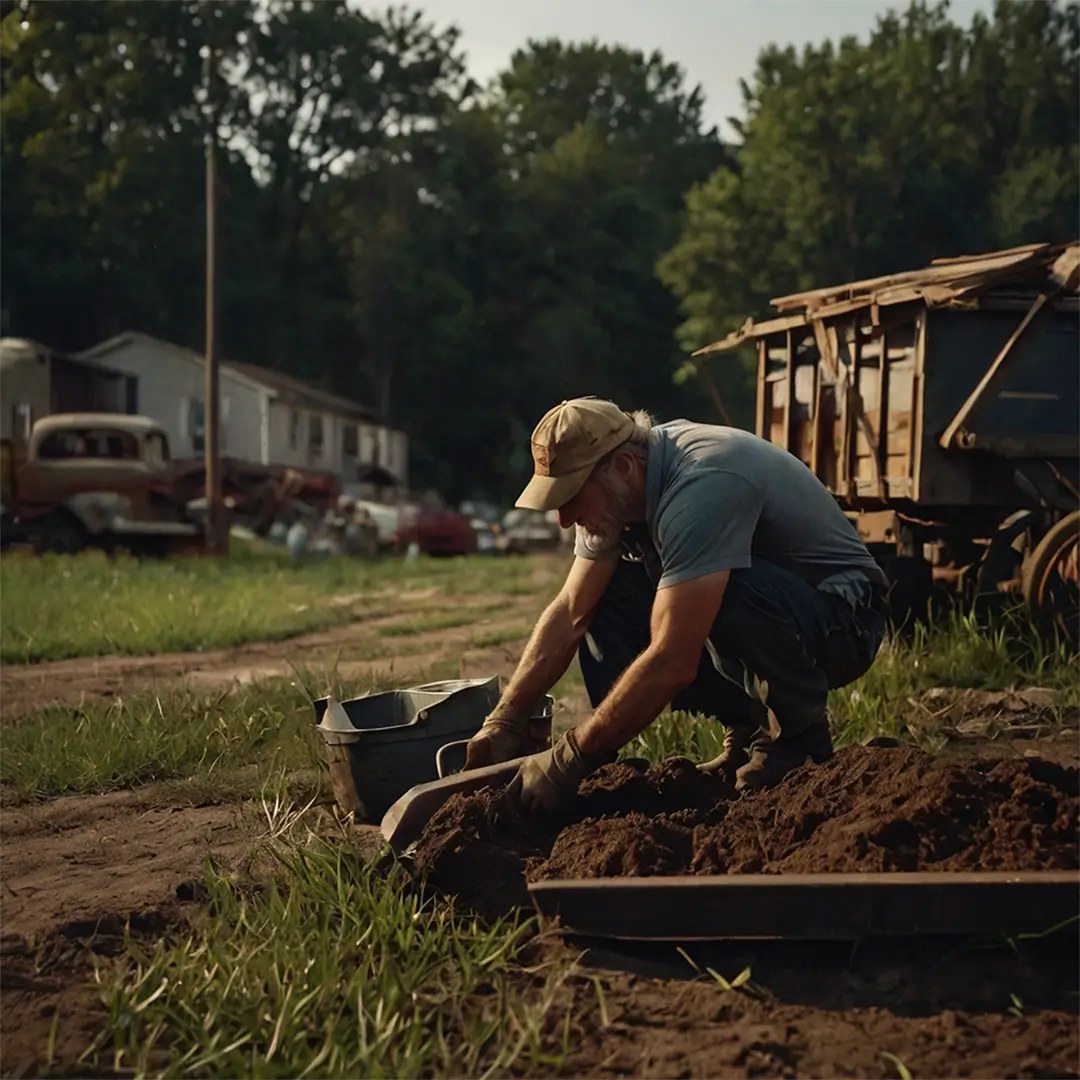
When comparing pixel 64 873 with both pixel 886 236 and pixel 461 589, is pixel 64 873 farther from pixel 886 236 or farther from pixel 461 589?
pixel 886 236

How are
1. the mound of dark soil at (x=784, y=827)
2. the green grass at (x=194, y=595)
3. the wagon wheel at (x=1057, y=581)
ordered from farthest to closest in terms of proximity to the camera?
the green grass at (x=194, y=595) → the wagon wheel at (x=1057, y=581) → the mound of dark soil at (x=784, y=827)

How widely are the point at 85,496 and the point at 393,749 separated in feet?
62.5

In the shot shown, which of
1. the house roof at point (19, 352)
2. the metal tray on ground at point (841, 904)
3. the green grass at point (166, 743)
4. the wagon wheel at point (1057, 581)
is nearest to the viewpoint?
the metal tray on ground at point (841, 904)

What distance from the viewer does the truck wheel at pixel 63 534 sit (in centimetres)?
2255

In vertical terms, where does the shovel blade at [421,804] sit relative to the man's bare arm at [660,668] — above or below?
below

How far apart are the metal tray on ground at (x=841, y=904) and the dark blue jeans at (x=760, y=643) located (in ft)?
3.90

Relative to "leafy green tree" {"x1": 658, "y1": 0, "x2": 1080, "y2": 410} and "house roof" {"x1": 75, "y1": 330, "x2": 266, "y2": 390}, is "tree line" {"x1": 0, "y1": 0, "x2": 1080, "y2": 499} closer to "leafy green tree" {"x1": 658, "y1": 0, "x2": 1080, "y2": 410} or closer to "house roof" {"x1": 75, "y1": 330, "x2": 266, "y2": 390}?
"leafy green tree" {"x1": 658, "y1": 0, "x2": 1080, "y2": 410}

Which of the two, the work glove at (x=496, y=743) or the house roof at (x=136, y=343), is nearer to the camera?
the work glove at (x=496, y=743)

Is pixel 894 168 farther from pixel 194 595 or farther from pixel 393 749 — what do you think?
pixel 393 749

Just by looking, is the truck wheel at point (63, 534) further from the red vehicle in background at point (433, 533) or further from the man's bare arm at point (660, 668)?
the man's bare arm at point (660, 668)

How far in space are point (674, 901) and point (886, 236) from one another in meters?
40.0

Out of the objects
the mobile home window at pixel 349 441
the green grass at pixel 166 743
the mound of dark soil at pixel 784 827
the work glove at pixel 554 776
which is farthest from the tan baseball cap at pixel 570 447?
the mobile home window at pixel 349 441

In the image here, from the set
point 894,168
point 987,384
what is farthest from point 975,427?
point 894,168

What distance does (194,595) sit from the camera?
14.6m
